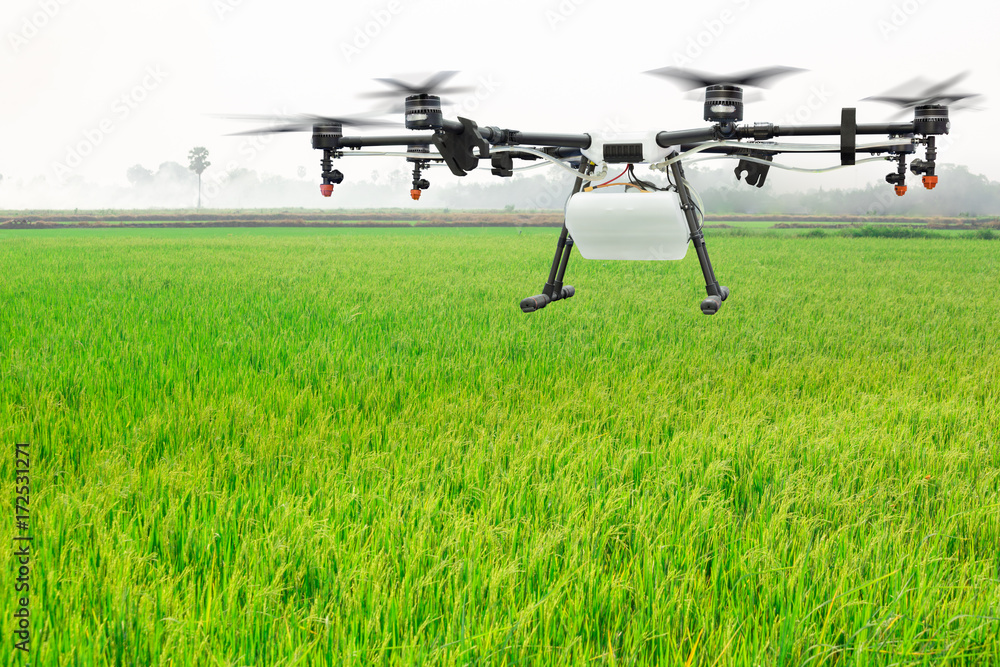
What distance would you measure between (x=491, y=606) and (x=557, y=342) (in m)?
4.28

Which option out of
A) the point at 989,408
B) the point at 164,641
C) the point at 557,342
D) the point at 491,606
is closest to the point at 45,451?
the point at 164,641

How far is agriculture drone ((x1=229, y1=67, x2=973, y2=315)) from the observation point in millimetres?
5965

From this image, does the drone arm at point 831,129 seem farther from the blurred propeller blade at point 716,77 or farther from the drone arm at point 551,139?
the drone arm at point 551,139

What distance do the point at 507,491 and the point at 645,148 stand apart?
15.0 ft

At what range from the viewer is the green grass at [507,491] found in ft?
6.75

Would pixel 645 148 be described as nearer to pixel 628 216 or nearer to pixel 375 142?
pixel 628 216

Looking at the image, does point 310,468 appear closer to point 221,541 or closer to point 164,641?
point 221,541

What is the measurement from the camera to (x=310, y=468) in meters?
3.35

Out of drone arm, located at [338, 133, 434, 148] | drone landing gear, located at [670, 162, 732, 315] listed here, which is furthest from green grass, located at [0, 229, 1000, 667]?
drone arm, located at [338, 133, 434, 148]

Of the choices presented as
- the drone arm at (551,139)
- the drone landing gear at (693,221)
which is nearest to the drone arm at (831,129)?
the drone landing gear at (693,221)

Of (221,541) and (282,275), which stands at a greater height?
(282,275)

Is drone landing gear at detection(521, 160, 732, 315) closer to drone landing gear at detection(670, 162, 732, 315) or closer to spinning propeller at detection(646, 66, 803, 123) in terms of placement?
drone landing gear at detection(670, 162, 732, 315)

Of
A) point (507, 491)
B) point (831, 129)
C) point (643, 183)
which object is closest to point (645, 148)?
point (643, 183)

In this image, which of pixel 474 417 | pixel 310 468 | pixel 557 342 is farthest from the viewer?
pixel 557 342
